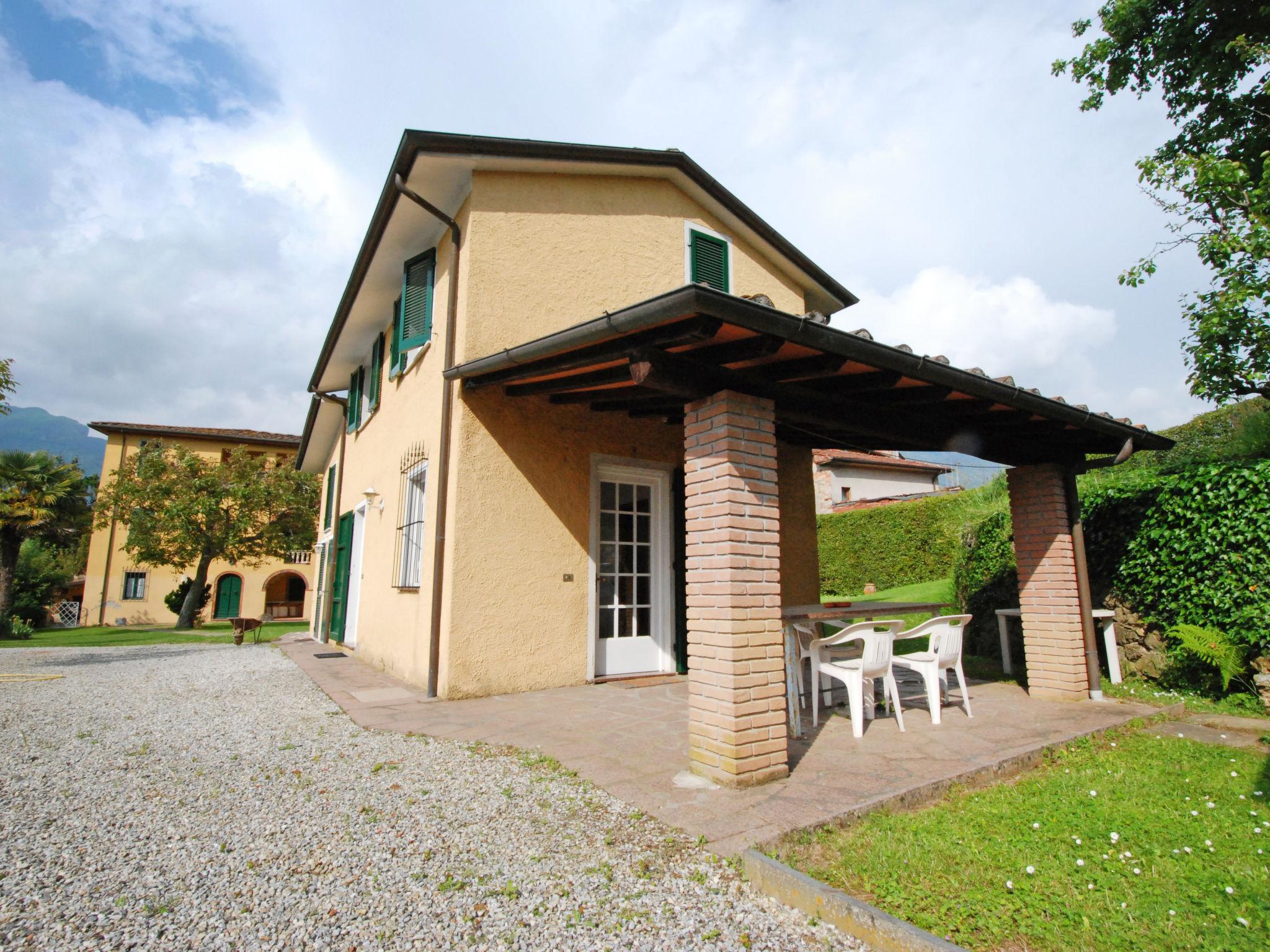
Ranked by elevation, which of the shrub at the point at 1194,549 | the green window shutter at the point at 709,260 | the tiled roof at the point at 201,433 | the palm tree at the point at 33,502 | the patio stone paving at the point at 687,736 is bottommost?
the patio stone paving at the point at 687,736

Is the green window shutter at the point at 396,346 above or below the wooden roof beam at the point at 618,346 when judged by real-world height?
above

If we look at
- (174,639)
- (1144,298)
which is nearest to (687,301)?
(1144,298)

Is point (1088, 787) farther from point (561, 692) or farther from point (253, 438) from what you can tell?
point (253, 438)

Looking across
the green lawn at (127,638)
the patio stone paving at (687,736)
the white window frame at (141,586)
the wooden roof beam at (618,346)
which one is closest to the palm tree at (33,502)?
the green lawn at (127,638)

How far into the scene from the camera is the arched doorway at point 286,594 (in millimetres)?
30266

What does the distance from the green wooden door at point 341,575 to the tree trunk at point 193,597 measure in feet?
39.8

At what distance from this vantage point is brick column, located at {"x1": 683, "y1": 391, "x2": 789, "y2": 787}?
3443mm

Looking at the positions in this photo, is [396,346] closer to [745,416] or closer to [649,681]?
[649,681]

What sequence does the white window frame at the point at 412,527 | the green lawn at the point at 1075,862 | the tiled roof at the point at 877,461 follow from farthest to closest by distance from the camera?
the tiled roof at the point at 877,461
the white window frame at the point at 412,527
the green lawn at the point at 1075,862

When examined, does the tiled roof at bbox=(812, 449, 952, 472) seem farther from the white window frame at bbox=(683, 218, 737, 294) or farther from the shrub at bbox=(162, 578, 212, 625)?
the shrub at bbox=(162, 578, 212, 625)

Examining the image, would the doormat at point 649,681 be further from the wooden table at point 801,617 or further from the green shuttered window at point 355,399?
the green shuttered window at point 355,399

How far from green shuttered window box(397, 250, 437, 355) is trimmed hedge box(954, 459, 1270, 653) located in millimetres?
7713

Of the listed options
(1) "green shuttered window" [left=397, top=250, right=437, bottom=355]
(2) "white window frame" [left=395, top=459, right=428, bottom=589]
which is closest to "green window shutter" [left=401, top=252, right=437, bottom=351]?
(1) "green shuttered window" [left=397, top=250, right=437, bottom=355]

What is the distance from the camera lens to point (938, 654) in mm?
4859
